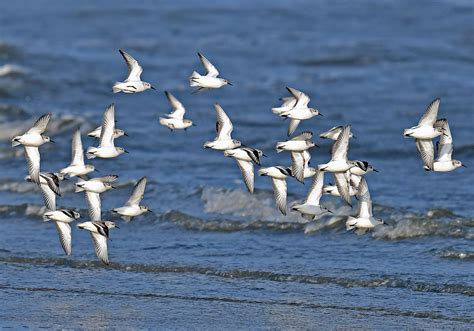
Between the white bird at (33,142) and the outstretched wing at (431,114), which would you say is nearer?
the outstretched wing at (431,114)

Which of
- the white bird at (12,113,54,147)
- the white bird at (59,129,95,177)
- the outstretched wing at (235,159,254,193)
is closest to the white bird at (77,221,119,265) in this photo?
the white bird at (59,129,95,177)

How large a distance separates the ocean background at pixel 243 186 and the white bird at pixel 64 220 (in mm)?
385

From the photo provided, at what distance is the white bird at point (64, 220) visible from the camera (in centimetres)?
1259

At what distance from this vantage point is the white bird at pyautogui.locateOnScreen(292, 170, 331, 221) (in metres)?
12.9

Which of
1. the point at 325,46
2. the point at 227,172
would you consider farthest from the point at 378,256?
the point at 325,46

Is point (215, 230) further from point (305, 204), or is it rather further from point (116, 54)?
point (116, 54)

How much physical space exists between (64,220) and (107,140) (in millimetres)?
976

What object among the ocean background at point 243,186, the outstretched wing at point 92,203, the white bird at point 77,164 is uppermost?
the white bird at point 77,164

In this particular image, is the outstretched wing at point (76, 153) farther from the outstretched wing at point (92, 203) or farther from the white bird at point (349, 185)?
the white bird at point (349, 185)

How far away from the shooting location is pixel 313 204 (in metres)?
13.0

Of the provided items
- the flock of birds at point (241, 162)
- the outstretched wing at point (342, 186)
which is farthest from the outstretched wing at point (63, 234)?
the outstretched wing at point (342, 186)

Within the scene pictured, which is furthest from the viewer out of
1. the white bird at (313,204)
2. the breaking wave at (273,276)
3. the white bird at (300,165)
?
the white bird at (300,165)

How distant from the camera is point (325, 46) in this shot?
30172 mm

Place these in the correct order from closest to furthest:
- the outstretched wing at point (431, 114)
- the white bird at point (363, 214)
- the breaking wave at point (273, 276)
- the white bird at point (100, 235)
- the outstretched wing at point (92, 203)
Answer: the outstretched wing at point (431, 114)
the breaking wave at point (273, 276)
the white bird at point (100, 235)
the white bird at point (363, 214)
the outstretched wing at point (92, 203)
